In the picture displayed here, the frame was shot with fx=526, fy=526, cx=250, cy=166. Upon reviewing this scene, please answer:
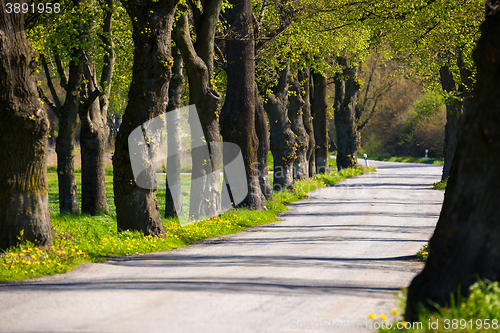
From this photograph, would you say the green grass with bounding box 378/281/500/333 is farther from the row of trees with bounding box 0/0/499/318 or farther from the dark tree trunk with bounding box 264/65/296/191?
the dark tree trunk with bounding box 264/65/296/191

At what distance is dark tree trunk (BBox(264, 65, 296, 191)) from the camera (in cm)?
2339

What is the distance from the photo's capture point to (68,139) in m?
14.9

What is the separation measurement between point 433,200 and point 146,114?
1531 centimetres

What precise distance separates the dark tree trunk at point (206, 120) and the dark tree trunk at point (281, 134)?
8.87 m

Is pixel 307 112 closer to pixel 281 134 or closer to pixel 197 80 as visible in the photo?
pixel 281 134

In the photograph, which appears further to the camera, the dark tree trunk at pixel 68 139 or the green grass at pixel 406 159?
the green grass at pixel 406 159

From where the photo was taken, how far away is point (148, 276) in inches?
307

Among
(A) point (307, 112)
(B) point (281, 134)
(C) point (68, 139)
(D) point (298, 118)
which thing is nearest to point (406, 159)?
(A) point (307, 112)

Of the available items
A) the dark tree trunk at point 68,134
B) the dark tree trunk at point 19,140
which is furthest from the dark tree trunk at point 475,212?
the dark tree trunk at point 68,134

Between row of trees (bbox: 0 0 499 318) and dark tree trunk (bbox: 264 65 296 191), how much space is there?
5 cm

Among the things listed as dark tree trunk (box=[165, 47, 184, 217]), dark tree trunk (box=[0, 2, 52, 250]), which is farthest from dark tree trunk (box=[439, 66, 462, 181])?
dark tree trunk (box=[0, 2, 52, 250])

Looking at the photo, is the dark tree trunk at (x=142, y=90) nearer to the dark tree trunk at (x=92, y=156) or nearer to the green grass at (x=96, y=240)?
the green grass at (x=96, y=240)

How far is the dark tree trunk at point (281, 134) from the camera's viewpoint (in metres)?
23.4

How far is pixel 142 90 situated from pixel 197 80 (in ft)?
10.4
